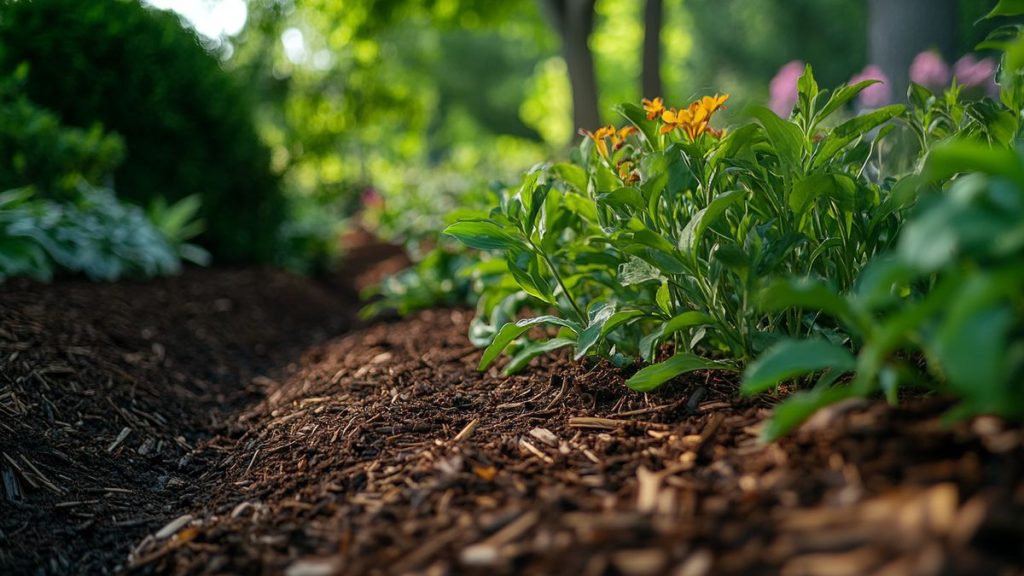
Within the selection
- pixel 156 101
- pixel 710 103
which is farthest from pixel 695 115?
pixel 156 101

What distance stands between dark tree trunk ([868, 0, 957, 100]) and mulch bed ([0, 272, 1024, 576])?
4.66 metres

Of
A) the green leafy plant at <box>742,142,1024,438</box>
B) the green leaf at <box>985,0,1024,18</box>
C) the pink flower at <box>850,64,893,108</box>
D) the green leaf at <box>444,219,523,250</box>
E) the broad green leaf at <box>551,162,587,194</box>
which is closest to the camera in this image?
the green leafy plant at <box>742,142,1024,438</box>

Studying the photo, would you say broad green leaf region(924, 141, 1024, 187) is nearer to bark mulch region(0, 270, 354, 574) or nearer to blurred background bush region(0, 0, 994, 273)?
blurred background bush region(0, 0, 994, 273)

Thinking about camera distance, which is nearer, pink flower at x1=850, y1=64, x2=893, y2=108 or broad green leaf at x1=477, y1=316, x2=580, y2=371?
broad green leaf at x1=477, y1=316, x2=580, y2=371

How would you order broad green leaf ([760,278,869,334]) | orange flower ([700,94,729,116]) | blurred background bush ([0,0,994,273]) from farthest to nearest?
blurred background bush ([0,0,994,273]) < orange flower ([700,94,729,116]) < broad green leaf ([760,278,869,334])

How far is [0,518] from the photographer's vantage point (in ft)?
5.93

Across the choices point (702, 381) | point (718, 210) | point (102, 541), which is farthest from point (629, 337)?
point (102, 541)

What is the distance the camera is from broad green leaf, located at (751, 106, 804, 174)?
1799 mm

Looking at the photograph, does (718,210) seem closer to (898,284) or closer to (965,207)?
A: (898,284)

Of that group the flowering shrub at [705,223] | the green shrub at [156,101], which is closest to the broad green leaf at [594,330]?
the flowering shrub at [705,223]

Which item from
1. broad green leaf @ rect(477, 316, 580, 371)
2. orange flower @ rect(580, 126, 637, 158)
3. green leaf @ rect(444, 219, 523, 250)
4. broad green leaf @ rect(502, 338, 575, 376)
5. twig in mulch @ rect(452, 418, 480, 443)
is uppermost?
orange flower @ rect(580, 126, 637, 158)

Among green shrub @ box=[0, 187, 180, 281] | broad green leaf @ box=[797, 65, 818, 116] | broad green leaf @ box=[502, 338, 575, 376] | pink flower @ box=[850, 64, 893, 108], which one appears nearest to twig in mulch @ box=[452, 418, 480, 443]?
broad green leaf @ box=[502, 338, 575, 376]

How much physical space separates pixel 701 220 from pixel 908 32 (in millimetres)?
5112

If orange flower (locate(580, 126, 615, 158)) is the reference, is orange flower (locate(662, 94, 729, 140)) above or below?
above
